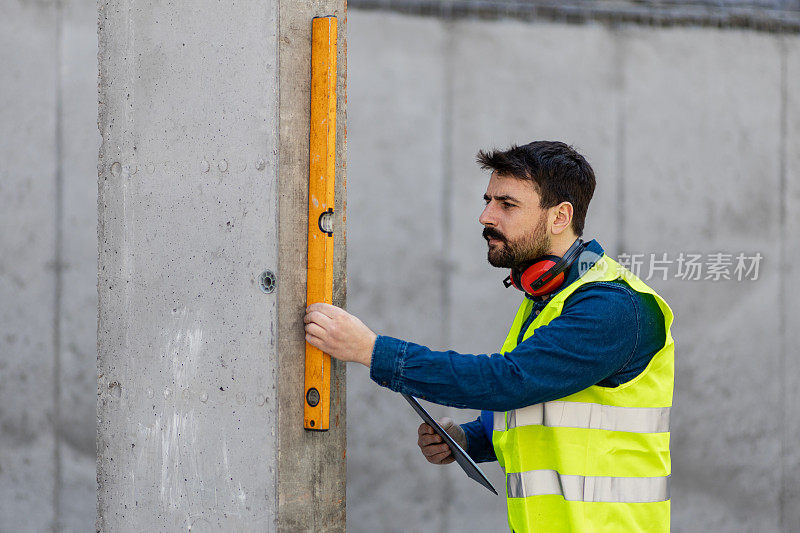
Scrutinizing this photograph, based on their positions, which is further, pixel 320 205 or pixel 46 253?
pixel 46 253

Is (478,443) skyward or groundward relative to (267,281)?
groundward

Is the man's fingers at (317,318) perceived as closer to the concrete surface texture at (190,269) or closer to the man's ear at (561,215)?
the concrete surface texture at (190,269)

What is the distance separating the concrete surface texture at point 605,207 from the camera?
4.98 m

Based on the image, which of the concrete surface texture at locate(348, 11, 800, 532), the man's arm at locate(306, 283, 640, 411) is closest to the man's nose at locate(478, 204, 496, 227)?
the man's arm at locate(306, 283, 640, 411)

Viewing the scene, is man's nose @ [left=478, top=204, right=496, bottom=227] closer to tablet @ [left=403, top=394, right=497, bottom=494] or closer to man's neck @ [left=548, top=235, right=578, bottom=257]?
man's neck @ [left=548, top=235, right=578, bottom=257]

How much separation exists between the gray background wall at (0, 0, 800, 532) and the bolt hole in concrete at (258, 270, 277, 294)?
261 cm

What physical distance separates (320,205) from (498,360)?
640 mm

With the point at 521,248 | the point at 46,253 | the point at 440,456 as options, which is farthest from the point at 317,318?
the point at 46,253

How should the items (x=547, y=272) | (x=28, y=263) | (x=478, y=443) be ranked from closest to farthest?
1. (x=547, y=272)
2. (x=478, y=443)
3. (x=28, y=263)

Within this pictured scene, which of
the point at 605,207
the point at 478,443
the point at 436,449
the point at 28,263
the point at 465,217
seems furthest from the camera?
the point at 605,207

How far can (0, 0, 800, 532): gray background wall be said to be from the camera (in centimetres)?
476

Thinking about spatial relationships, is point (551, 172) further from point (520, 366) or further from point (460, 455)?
point (460, 455)

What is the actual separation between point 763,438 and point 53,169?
451 centimetres

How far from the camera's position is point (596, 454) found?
2383 millimetres
